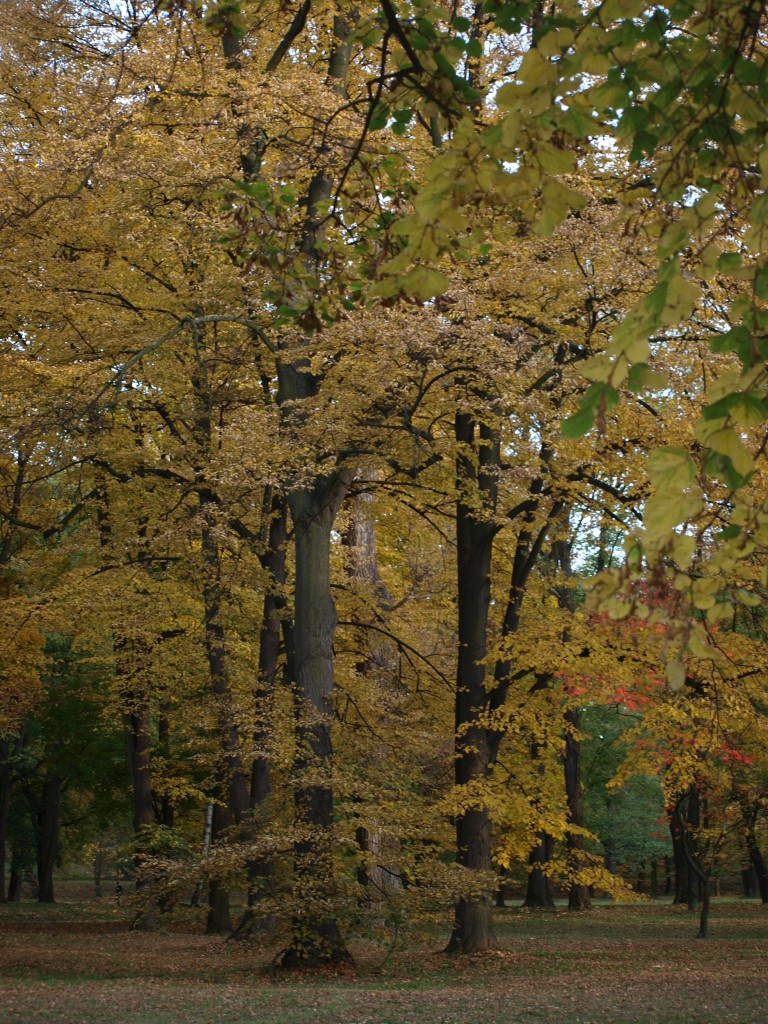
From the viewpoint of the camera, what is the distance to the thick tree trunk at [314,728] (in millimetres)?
11211

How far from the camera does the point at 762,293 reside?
2.53 meters

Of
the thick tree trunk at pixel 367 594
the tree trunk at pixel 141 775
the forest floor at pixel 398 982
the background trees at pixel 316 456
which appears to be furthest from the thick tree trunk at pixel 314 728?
the tree trunk at pixel 141 775

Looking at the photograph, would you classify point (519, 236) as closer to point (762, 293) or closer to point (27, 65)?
point (27, 65)

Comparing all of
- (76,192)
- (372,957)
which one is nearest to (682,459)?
(76,192)

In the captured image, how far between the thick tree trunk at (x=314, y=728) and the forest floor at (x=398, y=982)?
17.0 inches

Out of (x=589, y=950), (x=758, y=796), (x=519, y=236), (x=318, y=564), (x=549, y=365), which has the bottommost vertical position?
(x=589, y=950)

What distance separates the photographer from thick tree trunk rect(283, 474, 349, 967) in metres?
11.2

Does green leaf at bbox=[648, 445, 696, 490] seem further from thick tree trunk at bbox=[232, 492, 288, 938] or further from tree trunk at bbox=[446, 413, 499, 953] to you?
thick tree trunk at bbox=[232, 492, 288, 938]

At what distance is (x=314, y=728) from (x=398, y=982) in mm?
2876

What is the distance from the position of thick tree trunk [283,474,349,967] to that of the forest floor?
43cm

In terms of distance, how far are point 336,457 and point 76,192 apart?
13.4ft

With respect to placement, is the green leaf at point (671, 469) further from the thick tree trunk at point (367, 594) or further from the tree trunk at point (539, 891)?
the tree trunk at point (539, 891)

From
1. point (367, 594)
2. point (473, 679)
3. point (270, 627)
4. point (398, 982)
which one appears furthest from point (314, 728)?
point (367, 594)

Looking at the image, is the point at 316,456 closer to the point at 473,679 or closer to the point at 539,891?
the point at 473,679
